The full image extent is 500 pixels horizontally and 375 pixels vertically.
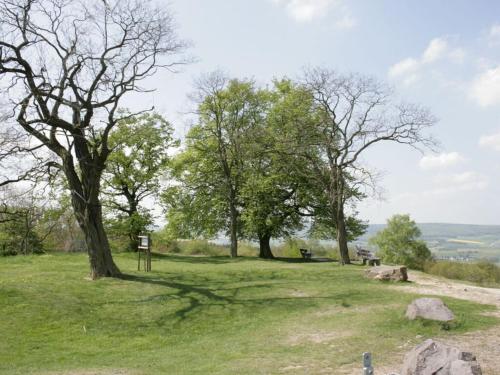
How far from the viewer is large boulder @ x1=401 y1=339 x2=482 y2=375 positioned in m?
6.71

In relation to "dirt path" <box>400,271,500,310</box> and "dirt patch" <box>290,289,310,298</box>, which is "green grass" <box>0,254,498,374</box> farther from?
"dirt path" <box>400,271,500,310</box>

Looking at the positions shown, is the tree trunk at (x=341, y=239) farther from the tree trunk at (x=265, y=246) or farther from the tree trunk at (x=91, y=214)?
the tree trunk at (x=91, y=214)

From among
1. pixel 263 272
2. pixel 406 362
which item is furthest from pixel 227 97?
pixel 406 362

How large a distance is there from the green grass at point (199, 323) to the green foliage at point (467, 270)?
27.5m

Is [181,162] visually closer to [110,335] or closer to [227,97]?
[227,97]

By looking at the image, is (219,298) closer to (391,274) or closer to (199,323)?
(199,323)

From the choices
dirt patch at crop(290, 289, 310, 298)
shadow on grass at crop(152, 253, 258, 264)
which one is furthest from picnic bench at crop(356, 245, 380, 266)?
dirt patch at crop(290, 289, 310, 298)

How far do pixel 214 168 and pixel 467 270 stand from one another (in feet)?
94.4

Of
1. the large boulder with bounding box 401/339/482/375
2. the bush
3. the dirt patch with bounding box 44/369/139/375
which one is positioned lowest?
the dirt patch with bounding box 44/369/139/375

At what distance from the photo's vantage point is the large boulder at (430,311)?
38.2 feet

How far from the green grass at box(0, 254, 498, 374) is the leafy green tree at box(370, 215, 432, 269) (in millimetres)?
43676

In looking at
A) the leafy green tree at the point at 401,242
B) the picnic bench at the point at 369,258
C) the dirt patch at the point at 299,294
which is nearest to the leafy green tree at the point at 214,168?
the picnic bench at the point at 369,258

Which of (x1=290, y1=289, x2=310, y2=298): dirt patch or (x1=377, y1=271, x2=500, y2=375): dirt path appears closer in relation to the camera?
(x1=377, y1=271, x2=500, y2=375): dirt path

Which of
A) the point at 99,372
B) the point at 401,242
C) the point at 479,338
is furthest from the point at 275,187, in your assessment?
the point at 401,242
